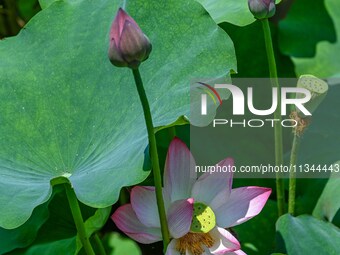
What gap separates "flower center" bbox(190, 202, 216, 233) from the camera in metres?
1.07

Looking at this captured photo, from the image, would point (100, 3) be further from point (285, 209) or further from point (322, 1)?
point (322, 1)

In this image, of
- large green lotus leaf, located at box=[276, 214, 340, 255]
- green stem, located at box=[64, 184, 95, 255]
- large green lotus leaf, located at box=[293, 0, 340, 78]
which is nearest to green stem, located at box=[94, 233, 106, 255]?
green stem, located at box=[64, 184, 95, 255]

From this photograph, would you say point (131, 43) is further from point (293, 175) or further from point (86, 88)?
point (293, 175)

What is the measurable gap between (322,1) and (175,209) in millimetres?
819

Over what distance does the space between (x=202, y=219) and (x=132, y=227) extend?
10 centimetres

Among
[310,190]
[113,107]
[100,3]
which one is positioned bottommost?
[310,190]

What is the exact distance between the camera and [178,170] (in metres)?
1.10

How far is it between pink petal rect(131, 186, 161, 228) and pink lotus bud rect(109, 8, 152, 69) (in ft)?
0.83

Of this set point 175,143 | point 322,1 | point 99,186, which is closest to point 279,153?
point 175,143

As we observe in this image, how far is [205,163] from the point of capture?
1496 mm

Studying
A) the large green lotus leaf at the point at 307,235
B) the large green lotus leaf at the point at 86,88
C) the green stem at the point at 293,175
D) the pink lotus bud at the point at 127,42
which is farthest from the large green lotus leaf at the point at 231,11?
the pink lotus bud at the point at 127,42

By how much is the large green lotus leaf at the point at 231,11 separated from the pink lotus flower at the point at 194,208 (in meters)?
0.28

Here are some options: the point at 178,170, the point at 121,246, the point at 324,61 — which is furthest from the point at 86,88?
the point at 324,61

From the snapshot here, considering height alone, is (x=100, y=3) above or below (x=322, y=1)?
above
